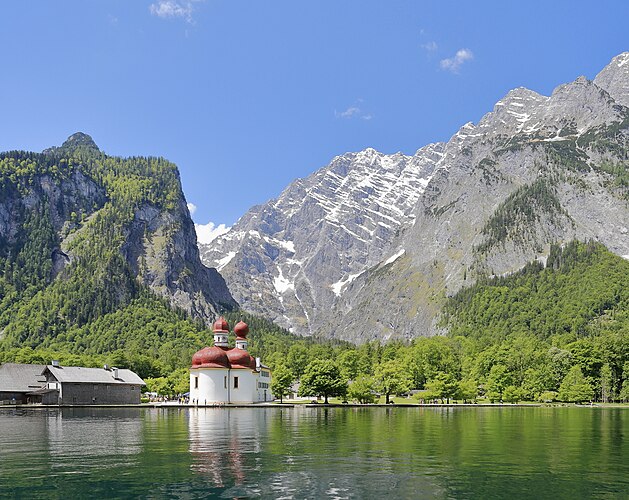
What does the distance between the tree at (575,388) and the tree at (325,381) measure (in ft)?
166

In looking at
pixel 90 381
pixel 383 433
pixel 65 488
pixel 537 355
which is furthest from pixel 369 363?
pixel 65 488

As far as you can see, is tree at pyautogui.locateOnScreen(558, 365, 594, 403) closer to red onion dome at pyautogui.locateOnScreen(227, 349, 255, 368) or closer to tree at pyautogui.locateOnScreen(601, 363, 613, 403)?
tree at pyautogui.locateOnScreen(601, 363, 613, 403)

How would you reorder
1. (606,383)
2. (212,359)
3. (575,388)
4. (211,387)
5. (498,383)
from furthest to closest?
(498,383)
(606,383)
(575,388)
(212,359)
(211,387)

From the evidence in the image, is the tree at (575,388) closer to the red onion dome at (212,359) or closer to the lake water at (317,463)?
the red onion dome at (212,359)

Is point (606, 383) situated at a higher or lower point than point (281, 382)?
lower

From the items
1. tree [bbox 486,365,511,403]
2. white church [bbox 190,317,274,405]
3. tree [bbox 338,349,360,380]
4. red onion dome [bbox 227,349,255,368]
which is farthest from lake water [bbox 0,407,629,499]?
tree [bbox 338,349,360,380]

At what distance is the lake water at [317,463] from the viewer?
33.8 m

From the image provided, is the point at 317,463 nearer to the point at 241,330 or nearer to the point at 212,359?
the point at 212,359

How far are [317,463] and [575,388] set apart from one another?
12102 centimetres

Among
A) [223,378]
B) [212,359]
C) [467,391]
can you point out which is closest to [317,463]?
[223,378]

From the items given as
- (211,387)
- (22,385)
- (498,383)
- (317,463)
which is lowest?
(498,383)

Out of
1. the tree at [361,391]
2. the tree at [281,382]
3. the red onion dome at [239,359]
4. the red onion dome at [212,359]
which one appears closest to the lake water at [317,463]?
the tree at [361,391]

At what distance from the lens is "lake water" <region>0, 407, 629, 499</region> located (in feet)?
111

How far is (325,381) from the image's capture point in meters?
138
